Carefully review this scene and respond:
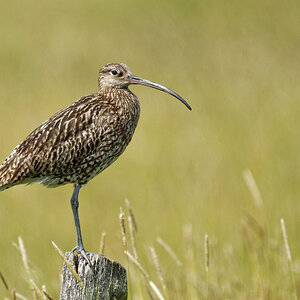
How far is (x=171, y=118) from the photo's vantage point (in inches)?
618

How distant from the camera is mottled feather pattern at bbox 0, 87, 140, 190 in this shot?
233 inches

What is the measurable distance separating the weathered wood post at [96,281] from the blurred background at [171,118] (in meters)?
2.44

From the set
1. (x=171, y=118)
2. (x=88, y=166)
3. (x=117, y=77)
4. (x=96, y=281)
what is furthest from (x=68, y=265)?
(x=171, y=118)

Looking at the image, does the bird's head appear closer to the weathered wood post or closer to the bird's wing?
the bird's wing

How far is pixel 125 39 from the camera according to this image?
70.5 ft

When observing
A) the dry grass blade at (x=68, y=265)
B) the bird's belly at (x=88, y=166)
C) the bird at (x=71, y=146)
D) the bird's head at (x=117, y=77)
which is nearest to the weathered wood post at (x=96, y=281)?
the dry grass blade at (x=68, y=265)

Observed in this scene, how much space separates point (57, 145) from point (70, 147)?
0.35 ft

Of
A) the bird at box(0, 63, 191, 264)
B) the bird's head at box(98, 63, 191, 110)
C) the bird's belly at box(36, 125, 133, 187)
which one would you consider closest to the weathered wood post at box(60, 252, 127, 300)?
the bird at box(0, 63, 191, 264)

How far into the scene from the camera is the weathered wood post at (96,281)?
472cm

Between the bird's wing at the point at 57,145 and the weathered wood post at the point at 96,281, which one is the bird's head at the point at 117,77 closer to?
the bird's wing at the point at 57,145

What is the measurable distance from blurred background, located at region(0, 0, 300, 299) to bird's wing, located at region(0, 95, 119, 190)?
165cm

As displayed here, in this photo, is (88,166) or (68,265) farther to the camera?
(88,166)

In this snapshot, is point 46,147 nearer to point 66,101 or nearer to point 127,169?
point 127,169

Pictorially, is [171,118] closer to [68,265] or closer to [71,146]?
[71,146]
